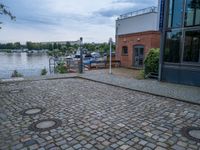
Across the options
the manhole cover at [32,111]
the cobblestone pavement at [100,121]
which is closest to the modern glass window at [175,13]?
the cobblestone pavement at [100,121]

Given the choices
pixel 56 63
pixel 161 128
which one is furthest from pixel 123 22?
pixel 161 128

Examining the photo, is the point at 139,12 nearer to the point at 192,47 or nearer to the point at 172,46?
the point at 172,46

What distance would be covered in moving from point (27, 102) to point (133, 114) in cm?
368

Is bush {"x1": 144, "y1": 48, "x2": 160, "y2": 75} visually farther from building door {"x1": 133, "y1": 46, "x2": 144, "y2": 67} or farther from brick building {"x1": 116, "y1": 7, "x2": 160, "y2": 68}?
building door {"x1": 133, "y1": 46, "x2": 144, "y2": 67}

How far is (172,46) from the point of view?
9.19 metres

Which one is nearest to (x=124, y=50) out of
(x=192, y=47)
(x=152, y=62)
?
(x=152, y=62)

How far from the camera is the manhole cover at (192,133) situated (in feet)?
12.2

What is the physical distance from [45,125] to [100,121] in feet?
4.43

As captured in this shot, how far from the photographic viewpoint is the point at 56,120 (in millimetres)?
4664

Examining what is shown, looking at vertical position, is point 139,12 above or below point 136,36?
above

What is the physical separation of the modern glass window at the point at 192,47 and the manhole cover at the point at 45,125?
22.6ft

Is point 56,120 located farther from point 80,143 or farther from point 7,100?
point 7,100

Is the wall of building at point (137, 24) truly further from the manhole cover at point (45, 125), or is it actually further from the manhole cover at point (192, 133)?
the manhole cover at point (45, 125)

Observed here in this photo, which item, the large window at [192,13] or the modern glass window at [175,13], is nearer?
the large window at [192,13]
